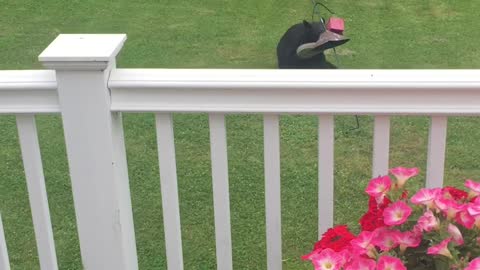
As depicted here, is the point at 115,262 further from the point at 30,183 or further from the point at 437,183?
the point at 437,183

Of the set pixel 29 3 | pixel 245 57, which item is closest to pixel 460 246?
pixel 245 57

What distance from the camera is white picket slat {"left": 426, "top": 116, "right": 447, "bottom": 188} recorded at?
182cm

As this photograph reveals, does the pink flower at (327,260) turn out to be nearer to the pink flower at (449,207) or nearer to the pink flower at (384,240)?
the pink flower at (384,240)

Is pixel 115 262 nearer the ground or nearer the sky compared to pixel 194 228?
nearer the sky

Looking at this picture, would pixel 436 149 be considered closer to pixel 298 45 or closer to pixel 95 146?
pixel 95 146

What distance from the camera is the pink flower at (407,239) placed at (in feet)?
5.01

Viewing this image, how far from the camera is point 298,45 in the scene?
5191mm

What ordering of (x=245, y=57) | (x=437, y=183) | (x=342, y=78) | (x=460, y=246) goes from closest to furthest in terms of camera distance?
(x=460, y=246) → (x=342, y=78) → (x=437, y=183) → (x=245, y=57)

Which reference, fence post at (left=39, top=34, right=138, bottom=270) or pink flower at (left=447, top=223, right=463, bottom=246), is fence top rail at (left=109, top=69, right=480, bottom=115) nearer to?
fence post at (left=39, top=34, right=138, bottom=270)

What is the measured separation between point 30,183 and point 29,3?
19.0 ft

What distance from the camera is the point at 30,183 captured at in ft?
6.50

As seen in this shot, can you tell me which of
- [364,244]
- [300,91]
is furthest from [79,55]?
[364,244]

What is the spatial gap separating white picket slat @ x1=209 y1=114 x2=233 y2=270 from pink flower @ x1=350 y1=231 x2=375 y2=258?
0.48m

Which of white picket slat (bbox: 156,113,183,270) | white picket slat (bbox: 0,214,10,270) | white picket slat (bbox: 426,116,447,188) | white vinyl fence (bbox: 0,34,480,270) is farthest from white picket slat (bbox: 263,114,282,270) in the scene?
white picket slat (bbox: 0,214,10,270)
